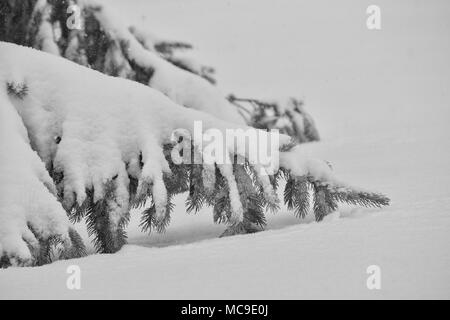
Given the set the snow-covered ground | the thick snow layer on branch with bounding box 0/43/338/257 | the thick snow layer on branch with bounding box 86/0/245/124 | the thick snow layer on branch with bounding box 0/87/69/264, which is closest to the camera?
the snow-covered ground

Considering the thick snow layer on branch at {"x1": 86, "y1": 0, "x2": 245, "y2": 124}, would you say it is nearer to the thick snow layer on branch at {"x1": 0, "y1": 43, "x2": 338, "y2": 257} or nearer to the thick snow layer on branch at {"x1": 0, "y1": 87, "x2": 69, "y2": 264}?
the thick snow layer on branch at {"x1": 0, "y1": 43, "x2": 338, "y2": 257}

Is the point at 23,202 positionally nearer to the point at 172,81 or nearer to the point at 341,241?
the point at 341,241

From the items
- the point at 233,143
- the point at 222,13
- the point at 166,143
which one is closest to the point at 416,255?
the point at 233,143

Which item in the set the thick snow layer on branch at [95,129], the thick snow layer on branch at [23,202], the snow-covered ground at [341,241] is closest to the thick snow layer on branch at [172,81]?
the snow-covered ground at [341,241]

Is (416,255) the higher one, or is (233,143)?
(233,143)

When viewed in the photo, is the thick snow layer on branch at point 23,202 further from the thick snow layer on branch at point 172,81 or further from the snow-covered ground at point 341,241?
the thick snow layer on branch at point 172,81

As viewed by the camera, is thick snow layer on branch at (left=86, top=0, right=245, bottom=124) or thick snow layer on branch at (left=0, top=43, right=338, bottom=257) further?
thick snow layer on branch at (left=86, top=0, right=245, bottom=124)

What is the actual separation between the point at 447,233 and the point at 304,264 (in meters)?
0.72

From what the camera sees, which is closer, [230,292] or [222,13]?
[230,292]

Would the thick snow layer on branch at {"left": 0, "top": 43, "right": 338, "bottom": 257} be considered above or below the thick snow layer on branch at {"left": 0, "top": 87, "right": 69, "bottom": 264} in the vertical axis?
above

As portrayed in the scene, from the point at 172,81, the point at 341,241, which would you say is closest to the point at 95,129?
the point at 341,241

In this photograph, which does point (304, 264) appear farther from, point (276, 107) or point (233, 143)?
point (276, 107)

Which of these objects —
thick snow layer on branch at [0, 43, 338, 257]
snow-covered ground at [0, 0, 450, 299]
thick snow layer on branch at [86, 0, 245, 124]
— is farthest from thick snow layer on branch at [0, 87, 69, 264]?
thick snow layer on branch at [86, 0, 245, 124]

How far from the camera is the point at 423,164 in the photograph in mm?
5766
